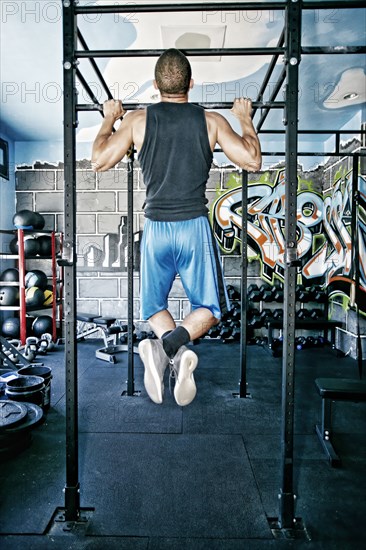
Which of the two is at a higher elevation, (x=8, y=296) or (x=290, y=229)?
(x=290, y=229)

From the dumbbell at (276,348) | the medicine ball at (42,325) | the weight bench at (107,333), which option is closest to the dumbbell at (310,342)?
the dumbbell at (276,348)

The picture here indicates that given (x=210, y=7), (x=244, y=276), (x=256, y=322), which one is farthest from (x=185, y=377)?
(x=256, y=322)

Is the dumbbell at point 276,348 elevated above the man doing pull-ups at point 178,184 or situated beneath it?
situated beneath

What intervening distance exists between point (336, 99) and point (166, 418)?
358cm

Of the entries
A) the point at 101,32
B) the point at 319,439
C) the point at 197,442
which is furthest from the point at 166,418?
the point at 101,32

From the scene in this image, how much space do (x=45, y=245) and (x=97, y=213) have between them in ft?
2.86

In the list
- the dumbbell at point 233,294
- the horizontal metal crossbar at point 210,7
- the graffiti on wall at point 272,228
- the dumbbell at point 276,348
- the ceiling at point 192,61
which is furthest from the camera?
the graffiti on wall at point 272,228

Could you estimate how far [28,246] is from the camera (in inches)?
190

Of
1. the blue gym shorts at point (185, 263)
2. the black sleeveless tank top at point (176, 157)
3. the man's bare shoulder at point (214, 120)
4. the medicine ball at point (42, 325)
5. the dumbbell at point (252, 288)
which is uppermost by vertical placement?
the man's bare shoulder at point (214, 120)

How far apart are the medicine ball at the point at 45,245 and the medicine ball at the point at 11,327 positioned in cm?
94

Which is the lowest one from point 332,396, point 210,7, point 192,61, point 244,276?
point 332,396

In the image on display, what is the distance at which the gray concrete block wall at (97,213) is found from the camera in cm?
535

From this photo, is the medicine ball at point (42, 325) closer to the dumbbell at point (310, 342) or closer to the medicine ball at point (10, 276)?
the medicine ball at point (10, 276)

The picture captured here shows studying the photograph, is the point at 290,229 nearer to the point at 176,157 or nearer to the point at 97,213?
the point at 176,157
